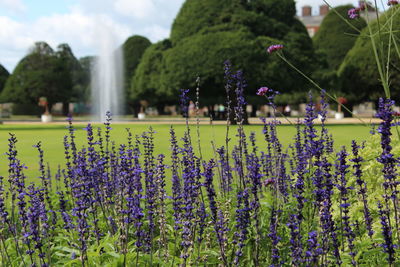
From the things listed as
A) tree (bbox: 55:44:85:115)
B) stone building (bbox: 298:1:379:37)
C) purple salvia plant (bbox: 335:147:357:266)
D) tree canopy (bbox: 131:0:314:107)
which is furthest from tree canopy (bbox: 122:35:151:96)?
purple salvia plant (bbox: 335:147:357:266)

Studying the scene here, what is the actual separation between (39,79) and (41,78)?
0.26 m

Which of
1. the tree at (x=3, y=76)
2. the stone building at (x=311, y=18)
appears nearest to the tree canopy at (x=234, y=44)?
the tree at (x=3, y=76)

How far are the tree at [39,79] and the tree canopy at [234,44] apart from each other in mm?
28116

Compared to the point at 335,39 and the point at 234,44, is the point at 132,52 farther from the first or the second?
the point at 234,44

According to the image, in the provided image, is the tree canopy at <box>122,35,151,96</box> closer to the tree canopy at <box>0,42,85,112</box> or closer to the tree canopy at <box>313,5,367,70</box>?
the tree canopy at <box>0,42,85,112</box>

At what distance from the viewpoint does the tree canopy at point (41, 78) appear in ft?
190

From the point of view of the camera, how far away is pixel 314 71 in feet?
102

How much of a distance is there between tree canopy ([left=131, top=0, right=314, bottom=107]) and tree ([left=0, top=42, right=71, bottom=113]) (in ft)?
92.2

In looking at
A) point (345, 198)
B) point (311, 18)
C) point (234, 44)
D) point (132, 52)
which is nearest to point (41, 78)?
point (132, 52)

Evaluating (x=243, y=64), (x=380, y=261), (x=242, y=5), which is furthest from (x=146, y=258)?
(x=242, y=5)

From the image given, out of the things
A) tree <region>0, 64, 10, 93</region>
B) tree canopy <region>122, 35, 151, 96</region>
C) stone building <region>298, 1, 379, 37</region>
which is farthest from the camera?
stone building <region>298, 1, 379, 37</region>

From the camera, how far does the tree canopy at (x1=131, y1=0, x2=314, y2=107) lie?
2897 centimetres

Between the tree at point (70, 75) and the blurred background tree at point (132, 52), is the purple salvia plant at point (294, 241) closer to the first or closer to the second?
the blurred background tree at point (132, 52)

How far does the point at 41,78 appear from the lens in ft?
190
